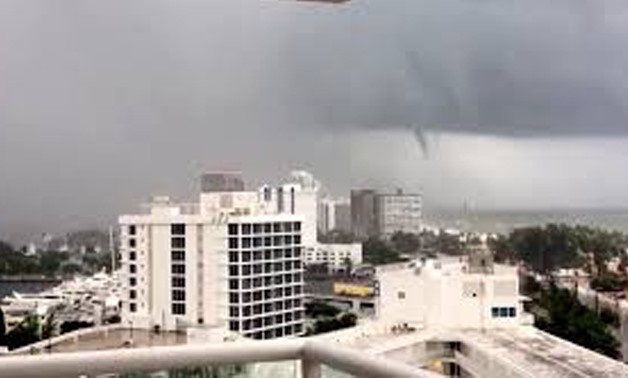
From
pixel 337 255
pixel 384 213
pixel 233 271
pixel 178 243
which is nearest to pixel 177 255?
pixel 178 243

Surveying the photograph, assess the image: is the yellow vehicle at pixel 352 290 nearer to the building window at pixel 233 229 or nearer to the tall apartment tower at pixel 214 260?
the tall apartment tower at pixel 214 260

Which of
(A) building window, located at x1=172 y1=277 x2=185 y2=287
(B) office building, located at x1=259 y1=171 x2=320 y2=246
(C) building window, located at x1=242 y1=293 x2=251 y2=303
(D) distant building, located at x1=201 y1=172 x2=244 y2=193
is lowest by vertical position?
(C) building window, located at x1=242 y1=293 x2=251 y2=303

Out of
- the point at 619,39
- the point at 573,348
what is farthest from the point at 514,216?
the point at 619,39

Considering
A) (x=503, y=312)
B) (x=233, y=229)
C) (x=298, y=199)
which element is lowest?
(x=503, y=312)

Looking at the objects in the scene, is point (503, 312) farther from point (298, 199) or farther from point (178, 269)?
point (178, 269)

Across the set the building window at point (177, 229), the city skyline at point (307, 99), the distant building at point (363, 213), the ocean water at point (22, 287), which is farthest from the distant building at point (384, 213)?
the ocean water at point (22, 287)

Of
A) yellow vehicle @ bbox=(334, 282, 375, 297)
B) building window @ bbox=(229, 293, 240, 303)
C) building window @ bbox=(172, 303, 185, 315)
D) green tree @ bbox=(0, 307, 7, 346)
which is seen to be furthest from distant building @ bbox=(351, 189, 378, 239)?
green tree @ bbox=(0, 307, 7, 346)

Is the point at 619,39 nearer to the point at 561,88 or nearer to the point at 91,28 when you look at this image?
the point at 561,88

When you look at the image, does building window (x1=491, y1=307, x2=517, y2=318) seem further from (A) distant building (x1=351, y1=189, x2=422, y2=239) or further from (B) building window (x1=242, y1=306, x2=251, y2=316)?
(B) building window (x1=242, y1=306, x2=251, y2=316)
